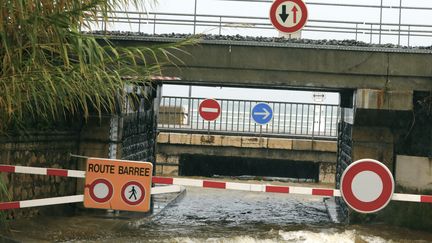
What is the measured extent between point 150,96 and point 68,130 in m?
3.91

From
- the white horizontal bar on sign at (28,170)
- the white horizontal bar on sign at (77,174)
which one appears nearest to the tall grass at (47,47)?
the white horizontal bar on sign at (77,174)

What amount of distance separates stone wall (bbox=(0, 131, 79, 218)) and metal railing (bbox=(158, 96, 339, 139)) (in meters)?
11.1

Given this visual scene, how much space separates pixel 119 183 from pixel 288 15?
661 centimetres

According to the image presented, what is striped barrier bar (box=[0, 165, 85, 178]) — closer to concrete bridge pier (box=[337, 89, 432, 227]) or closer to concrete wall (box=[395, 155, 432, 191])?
concrete bridge pier (box=[337, 89, 432, 227])

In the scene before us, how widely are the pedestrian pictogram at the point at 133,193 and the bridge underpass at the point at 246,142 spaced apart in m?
14.7

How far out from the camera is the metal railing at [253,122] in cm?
2444

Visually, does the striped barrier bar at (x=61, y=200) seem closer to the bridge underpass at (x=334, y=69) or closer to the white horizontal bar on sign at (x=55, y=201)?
the white horizontal bar on sign at (x=55, y=201)

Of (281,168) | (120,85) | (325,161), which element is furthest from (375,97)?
(281,168)

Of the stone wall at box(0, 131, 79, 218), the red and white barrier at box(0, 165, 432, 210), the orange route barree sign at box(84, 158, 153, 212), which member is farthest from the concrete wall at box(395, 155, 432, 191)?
the orange route barree sign at box(84, 158, 153, 212)

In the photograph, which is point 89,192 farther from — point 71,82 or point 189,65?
point 189,65

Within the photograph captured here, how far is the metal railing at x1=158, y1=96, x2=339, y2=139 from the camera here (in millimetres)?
24438

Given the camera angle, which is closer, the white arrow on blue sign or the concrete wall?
the concrete wall

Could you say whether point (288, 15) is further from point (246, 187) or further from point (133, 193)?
point (133, 193)

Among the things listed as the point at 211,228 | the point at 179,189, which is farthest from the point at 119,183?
the point at 211,228
